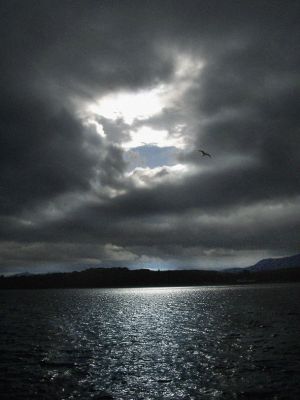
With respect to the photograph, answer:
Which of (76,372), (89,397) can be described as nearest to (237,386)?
(89,397)

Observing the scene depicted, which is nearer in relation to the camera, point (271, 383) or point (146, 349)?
point (271, 383)

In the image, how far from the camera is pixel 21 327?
87.4 metres

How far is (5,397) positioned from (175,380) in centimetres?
1704

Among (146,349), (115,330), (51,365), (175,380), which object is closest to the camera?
(175,380)

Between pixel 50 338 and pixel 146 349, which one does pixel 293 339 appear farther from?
pixel 50 338

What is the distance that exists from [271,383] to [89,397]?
18276 millimetres

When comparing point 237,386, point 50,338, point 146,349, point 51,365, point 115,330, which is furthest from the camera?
point 115,330

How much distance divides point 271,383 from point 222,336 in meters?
34.4

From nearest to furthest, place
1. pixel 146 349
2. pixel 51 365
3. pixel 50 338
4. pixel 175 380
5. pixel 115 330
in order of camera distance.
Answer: pixel 175 380
pixel 51 365
pixel 146 349
pixel 50 338
pixel 115 330

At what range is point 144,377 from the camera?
40.8m

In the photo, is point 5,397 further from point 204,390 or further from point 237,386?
point 237,386

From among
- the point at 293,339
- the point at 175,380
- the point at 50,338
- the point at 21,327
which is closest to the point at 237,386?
the point at 175,380

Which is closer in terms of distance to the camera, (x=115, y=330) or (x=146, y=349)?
(x=146, y=349)

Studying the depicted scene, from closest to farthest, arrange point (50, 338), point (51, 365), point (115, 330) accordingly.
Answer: point (51, 365) < point (50, 338) < point (115, 330)
